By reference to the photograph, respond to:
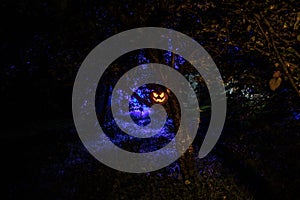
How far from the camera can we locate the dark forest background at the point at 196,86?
6992 millimetres

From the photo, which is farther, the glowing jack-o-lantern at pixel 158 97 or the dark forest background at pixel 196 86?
the glowing jack-o-lantern at pixel 158 97

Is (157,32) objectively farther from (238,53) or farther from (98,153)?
(98,153)

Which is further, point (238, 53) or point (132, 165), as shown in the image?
point (132, 165)

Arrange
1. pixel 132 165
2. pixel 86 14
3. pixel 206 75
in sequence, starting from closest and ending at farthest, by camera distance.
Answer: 1. pixel 86 14
2. pixel 206 75
3. pixel 132 165

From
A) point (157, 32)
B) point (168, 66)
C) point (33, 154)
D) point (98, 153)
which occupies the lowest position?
point (33, 154)

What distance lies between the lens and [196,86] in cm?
1144

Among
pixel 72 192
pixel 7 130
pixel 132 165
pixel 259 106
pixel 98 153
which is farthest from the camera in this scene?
pixel 7 130

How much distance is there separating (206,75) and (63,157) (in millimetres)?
7743

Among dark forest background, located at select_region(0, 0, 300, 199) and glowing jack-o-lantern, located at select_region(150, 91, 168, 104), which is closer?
dark forest background, located at select_region(0, 0, 300, 199)

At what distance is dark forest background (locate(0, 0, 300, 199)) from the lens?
Result: 699 cm

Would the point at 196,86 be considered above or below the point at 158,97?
below

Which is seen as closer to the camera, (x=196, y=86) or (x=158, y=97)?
(x=158, y=97)

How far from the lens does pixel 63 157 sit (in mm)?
12703

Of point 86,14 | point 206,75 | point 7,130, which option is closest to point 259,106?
A: point 206,75
